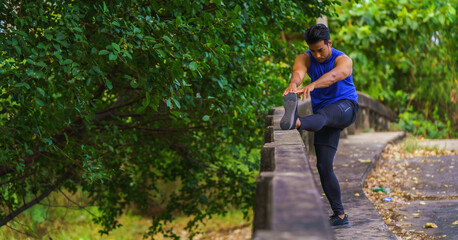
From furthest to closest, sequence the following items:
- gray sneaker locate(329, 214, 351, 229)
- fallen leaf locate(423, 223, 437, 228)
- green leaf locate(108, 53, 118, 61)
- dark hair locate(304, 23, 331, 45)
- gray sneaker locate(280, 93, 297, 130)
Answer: fallen leaf locate(423, 223, 437, 228), gray sneaker locate(329, 214, 351, 229), dark hair locate(304, 23, 331, 45), gray sneaker locate(280, 93, 297, 130), green leaf locate(108, 53, 118, 61)

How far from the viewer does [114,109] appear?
7.61 metres

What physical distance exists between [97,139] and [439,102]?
12746 mm

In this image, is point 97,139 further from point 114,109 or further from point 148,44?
point 148,44

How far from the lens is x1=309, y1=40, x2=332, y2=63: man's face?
4.33 metres

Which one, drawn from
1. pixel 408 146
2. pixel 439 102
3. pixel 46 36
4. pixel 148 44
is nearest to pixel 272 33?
pixel 148 44

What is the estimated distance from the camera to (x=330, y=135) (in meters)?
4.44

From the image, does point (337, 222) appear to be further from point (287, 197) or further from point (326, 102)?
point (287, 197)

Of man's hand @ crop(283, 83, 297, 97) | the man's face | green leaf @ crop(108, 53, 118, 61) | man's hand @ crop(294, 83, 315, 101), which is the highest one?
the man's face

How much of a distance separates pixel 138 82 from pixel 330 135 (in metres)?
1.68

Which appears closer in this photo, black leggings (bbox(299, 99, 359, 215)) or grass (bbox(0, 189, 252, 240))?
black leggings (bbox(299, 99, 359, 215))

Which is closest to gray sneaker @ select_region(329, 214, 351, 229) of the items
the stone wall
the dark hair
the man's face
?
the stone wall

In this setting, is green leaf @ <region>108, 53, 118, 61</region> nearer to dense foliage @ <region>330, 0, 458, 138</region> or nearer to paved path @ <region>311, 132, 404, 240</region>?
paved path @ <region>311, 132, 404, 240</region>

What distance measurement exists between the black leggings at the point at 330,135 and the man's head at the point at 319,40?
377 millimetres

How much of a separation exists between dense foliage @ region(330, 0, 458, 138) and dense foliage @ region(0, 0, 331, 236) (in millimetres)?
3254
